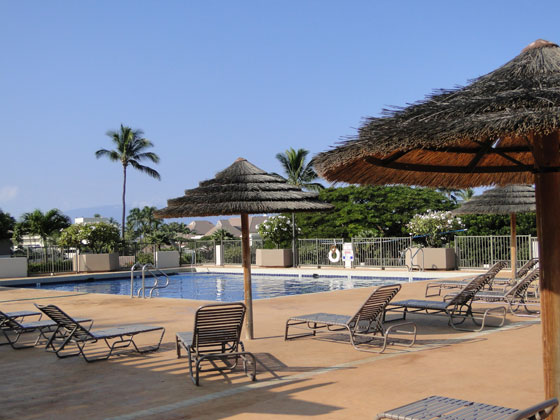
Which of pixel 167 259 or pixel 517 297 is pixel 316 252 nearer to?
pixel 167 259

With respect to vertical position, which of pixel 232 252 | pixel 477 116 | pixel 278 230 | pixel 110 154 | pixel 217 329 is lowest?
pixel 217 329

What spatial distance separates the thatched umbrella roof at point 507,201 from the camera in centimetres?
1584

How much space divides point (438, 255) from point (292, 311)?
44.0 feet

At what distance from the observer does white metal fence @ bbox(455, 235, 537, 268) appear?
78.9 ft

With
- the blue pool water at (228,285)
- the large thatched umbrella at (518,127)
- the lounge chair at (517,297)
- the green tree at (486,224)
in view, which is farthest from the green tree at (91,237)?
the large thatched umbrella at (518,127)

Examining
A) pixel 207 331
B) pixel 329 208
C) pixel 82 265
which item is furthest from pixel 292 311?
pixel 82 265

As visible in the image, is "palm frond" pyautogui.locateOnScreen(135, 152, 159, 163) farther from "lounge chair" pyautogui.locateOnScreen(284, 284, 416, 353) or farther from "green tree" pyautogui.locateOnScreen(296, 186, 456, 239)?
"lounge chair" pyautogui.locateOnScreen(284, 284, 416, 353)

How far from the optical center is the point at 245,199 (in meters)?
8.62

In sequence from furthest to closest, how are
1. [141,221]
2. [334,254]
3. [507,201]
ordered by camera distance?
[141,221] < [334,254] < [507,201]

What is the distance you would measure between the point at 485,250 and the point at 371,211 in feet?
40.8

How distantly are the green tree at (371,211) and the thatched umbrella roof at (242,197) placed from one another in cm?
2674

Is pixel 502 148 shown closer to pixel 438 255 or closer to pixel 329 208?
pixel 329 208

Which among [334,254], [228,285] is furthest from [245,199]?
[334,254]

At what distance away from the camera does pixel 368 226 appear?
119 feet
